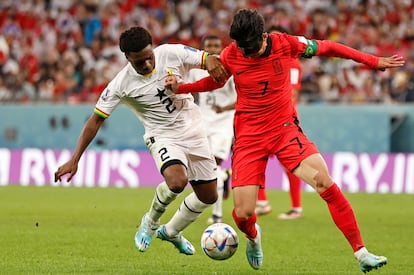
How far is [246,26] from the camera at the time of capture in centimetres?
845

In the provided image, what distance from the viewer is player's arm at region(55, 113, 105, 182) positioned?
9.30 meters

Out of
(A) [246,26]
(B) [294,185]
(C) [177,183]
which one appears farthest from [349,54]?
(B) [294,185]

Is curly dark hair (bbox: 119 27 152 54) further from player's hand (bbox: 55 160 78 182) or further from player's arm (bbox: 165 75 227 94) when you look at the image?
player's hand (bbox: 55 160 78 182)

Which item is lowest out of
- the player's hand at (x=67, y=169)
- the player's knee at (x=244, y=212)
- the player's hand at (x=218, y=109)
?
the player's knee at (x=244, y=212)

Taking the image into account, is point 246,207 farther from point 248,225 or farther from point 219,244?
point 219,244

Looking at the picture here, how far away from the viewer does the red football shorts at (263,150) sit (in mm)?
8797

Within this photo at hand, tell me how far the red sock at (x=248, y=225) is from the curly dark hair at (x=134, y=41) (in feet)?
5.98

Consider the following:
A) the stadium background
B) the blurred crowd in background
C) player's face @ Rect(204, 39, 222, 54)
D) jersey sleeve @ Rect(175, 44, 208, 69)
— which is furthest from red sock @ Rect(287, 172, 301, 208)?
the blurred crowd in background

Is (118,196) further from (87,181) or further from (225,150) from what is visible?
(225,150)

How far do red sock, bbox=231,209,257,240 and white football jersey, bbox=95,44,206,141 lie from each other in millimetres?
1338

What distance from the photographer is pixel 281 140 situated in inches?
349

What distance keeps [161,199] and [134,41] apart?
5.59 ft

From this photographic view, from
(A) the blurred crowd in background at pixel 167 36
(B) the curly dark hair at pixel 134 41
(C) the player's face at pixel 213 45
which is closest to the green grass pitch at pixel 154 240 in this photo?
(B) the curly dark hair at pixel 134 41

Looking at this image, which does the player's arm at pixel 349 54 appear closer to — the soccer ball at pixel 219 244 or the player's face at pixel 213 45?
the soccer ball at pixel 219 244
